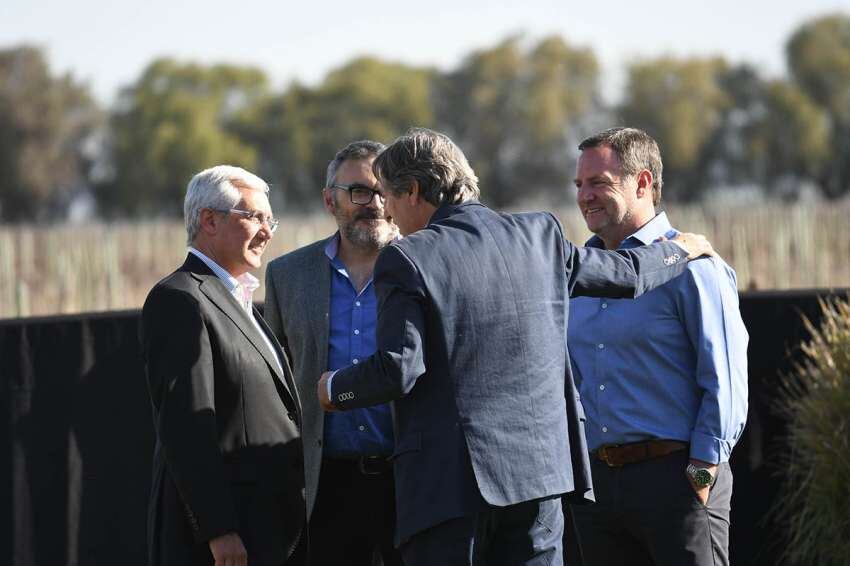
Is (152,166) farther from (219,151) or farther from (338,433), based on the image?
(338,433)

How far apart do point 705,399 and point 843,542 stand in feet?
6.24

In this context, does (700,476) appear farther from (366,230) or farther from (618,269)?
(366,230)

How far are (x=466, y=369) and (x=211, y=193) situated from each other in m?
0.95

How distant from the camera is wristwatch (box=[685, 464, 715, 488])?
12.2 feet

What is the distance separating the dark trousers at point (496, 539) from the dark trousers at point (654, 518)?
57 centimetres

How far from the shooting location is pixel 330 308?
4160mm

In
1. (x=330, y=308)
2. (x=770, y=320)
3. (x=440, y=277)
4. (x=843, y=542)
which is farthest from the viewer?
(x=770, y=320)

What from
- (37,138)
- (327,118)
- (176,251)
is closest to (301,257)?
(176,251)

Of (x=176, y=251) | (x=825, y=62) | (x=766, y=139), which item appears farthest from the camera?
(x=825, y=62)

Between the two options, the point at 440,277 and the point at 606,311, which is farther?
the point at 606,311

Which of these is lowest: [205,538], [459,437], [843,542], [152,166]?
[843,542]

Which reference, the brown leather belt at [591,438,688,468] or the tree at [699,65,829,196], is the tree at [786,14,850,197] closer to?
the tree at [699,65,829,196]

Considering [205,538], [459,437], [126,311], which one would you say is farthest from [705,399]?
[126,311]

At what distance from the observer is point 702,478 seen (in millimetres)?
3727
